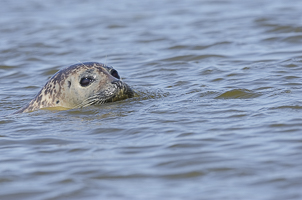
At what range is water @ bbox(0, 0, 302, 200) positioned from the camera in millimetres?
4535

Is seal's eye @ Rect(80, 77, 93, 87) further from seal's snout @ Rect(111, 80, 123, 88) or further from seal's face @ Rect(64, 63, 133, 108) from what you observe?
seal's snout @ Rect(111, 80, 123, 88)

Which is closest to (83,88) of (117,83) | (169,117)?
(117,83)

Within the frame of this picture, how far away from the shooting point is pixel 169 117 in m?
6.64

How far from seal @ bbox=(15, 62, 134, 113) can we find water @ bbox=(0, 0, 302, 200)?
0.18m

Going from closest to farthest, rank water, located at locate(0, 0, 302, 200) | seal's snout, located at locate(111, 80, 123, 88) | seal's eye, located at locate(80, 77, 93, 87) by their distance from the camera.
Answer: water, located at locate(0, 0, 302, 200) < seal's snout, located at locate(111, 80, 123, 88) < seal's eye, located at locate(80, 77, 93, 87)

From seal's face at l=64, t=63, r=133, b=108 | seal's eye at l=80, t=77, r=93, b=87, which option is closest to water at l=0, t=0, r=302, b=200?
seal's face at l=64, t=63, r=133, b=108

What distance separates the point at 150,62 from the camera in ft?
36.1

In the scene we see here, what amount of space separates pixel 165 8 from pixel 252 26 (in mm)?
5050

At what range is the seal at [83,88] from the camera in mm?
7423

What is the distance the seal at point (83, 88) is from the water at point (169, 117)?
0.18m

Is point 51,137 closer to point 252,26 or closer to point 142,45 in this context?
point 142,45

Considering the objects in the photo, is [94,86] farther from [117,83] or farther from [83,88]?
[117,83]

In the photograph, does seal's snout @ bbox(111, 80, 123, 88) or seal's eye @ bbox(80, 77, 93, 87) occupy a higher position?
seal's eye @ bbox(80, 77, 93, 87)

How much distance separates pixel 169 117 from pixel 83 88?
1484 millimetres
